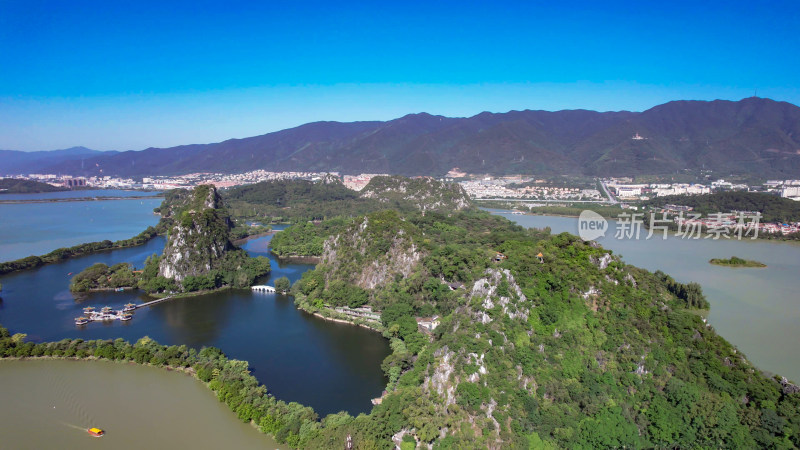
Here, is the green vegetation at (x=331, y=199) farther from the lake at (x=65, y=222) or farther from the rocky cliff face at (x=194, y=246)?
the rocky cliff face at (x=194, y=246)

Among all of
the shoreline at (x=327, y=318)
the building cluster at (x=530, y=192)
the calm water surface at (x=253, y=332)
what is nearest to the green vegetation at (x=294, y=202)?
the building cluster at (x=530, y=192)

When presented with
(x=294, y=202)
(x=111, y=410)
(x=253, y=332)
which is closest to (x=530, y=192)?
(x=294, y=202)

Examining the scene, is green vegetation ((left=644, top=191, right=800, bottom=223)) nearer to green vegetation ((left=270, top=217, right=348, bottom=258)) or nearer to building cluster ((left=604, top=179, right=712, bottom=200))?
building cluster ((left=604, top=179, right=712, bottom=200))

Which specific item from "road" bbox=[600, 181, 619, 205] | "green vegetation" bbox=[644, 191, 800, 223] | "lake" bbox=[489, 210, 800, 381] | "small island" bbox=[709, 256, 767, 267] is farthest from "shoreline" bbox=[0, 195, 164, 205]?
"small island" bbox=[709, 256, 767, 267]

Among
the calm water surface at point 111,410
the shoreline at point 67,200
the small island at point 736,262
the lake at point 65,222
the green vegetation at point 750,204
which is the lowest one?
the calm water surface at point 111,410

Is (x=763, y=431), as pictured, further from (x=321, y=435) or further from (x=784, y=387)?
(x=321, y=435)

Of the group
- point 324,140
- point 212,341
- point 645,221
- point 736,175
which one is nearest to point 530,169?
point 736,175
